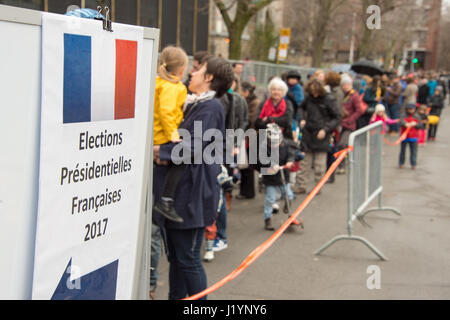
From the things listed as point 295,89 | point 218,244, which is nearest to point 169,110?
point 218,244

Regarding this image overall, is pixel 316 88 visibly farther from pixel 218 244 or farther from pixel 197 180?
pixel 197 180

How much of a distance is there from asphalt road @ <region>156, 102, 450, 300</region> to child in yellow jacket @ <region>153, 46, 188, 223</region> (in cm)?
132

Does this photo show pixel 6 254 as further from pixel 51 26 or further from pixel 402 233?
pixel 402 233

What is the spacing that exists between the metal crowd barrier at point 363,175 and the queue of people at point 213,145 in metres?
0.75

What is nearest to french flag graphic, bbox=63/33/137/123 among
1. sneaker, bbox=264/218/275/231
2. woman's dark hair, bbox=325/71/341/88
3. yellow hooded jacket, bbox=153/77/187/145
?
yellow hooded jacket, bbox=153/77/187/145

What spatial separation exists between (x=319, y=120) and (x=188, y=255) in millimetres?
5330

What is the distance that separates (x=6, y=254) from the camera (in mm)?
1594

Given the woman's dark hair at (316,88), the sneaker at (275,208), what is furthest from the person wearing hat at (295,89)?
the sneaker at (275,208)

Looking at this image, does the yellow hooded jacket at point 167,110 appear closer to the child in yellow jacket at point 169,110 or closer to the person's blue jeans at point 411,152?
the child in yellow jacket at point 169,110

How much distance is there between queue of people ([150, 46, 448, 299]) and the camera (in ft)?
11.3

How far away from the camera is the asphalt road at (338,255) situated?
4.62 metres
